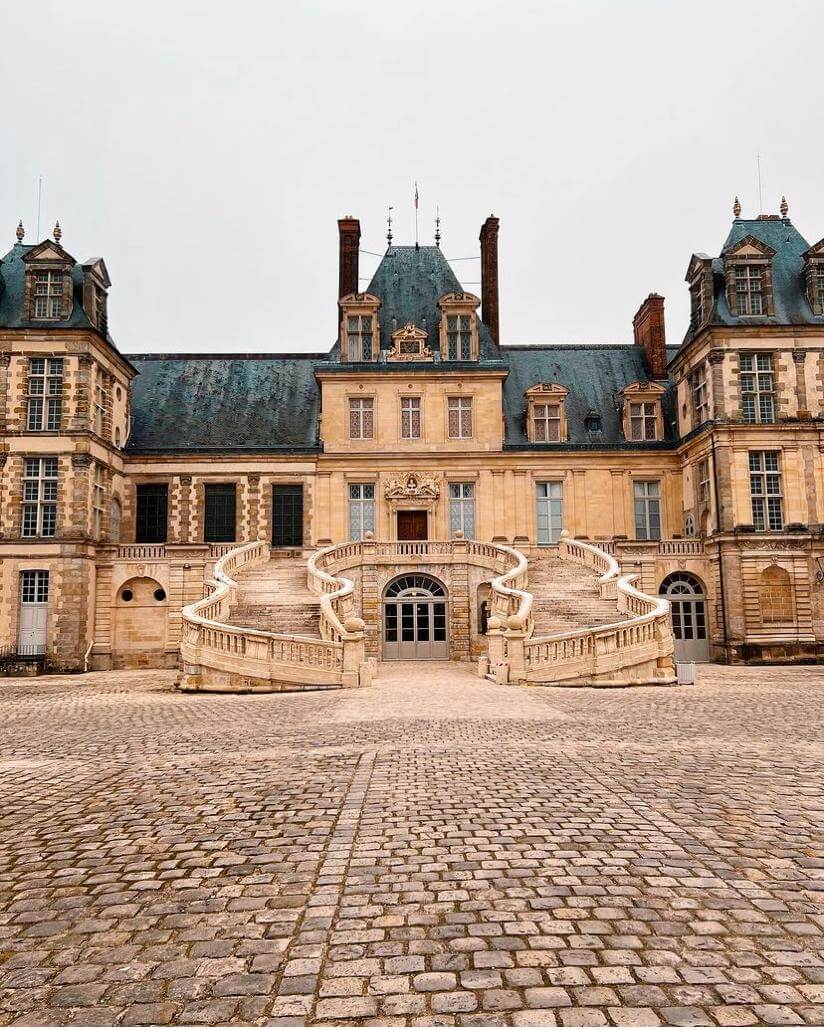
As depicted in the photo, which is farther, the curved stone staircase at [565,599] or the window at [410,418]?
the window at [410,418]

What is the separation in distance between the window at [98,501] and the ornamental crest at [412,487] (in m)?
10.8

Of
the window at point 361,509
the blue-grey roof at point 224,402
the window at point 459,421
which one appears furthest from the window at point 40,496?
the window at point 459,421

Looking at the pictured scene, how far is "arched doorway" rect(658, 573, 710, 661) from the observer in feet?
96.9

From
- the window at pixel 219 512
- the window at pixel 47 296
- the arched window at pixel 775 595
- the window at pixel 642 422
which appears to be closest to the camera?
the arched window at pixel 775 595

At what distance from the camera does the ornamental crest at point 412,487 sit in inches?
1276

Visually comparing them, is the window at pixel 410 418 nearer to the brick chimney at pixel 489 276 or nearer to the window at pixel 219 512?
→ the brick chimney at pixel 489 276

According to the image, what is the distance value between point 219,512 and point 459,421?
34.2ft

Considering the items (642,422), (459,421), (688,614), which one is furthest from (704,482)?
(459,421)

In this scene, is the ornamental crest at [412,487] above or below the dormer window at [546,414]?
below

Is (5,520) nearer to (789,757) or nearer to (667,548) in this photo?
(667,548)

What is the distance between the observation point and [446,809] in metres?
6.88

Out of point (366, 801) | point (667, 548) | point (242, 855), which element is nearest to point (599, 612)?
point (667, 548)

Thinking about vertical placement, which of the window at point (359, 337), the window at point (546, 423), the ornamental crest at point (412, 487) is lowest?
the ornamental crest at point (412, 487)

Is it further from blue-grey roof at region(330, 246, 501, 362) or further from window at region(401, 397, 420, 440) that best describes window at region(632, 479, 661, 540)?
window at region(401, 397, 420, 440)
